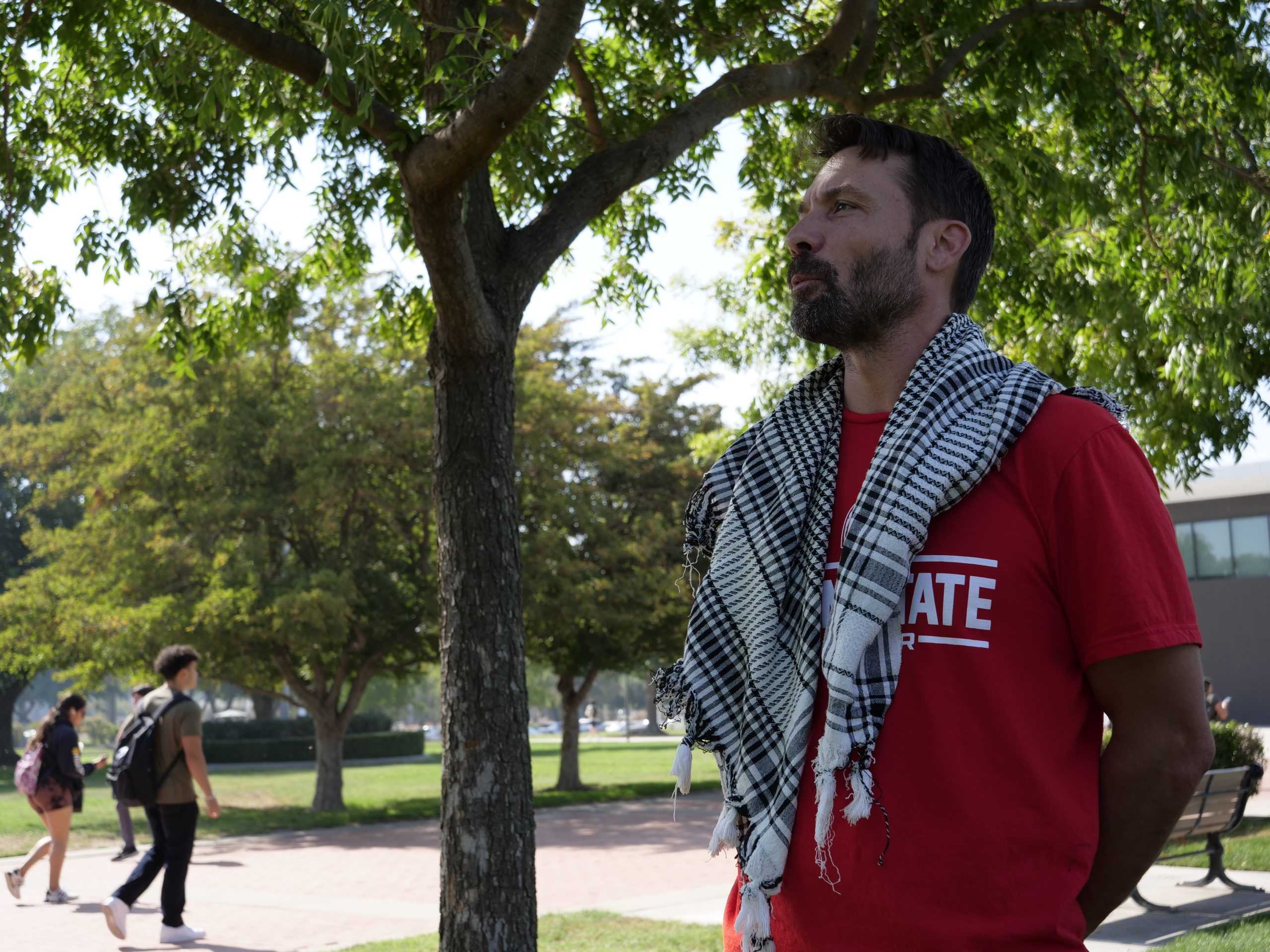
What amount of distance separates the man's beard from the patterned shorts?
1078 cm

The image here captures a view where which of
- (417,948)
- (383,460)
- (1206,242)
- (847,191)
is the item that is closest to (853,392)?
(847,191)

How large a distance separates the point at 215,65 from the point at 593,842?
1173 centimetres

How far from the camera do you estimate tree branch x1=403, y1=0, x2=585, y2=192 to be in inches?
192

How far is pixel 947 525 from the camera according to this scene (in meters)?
1.91

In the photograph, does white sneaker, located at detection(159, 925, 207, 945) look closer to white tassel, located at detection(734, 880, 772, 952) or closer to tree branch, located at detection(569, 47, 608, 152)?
tree branch, located at detection(569, 47, 608, 152)

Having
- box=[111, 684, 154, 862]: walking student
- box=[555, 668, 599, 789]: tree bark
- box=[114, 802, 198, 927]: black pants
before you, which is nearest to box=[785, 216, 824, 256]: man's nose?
box=[114, 802, 198, 927]: black pants

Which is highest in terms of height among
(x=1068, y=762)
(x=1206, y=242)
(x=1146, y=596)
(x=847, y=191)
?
(x=1206, y=242)

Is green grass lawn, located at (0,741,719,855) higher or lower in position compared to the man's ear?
→ lower

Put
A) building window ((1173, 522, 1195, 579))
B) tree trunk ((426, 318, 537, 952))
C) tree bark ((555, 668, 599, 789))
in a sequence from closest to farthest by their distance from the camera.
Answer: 1. tree trunk ((426, 318, 537, 952))
2. tree bark ((555, 668, 599, 789))
3. building window ((1173, 522, 1195, 579))

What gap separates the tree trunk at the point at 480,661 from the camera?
5.37 m

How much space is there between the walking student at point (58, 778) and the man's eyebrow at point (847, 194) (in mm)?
10509

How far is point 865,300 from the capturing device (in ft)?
7.04

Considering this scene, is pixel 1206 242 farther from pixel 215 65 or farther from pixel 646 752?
pixel 646 752

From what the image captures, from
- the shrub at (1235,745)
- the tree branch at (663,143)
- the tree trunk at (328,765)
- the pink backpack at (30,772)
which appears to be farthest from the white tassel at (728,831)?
the tree trunk at (328,765)
